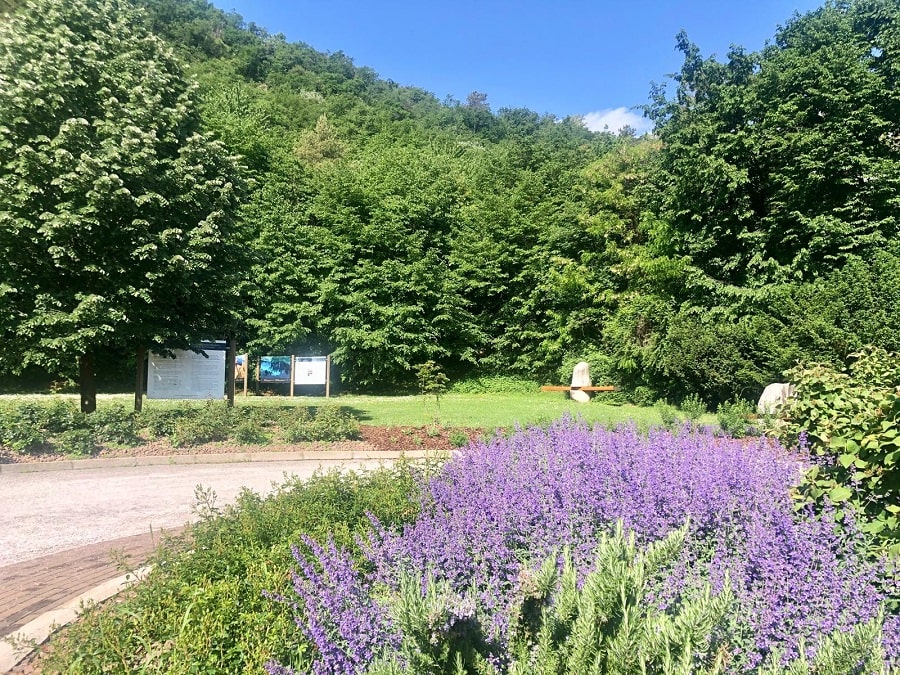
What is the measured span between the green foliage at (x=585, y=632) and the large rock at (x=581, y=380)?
18.0 m

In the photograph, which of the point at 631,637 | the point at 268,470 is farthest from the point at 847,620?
the point at 268,470

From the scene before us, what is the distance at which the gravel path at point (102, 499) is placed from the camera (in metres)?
4.92

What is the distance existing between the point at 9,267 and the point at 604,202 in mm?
19688

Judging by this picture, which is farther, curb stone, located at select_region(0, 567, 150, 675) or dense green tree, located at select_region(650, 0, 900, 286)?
dense green tree, located at select_region(650, 0, 900, 286)

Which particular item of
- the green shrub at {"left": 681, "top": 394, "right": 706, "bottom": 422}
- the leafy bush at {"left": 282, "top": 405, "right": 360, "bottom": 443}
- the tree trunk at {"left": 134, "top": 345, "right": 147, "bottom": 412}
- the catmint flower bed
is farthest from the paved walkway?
the green shrub at {"left": 681, "top": 394, "right": 706, "bottom": 422}

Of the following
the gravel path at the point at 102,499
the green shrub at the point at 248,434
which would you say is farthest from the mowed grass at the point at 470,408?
the gravel path at the point at 102,499

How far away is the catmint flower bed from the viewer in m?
2.28

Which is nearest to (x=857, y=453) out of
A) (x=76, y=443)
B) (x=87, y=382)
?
(x=76, y=443)

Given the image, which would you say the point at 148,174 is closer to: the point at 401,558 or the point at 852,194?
the point at 401,558

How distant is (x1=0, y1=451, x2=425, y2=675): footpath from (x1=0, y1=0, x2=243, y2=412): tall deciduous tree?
18.9ft

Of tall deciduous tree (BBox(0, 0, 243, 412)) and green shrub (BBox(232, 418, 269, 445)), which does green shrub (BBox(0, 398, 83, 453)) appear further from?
green shrub (BBox(232, 418, 269, 445))

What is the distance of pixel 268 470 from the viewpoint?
26.0 feet

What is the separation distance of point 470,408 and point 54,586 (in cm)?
1286

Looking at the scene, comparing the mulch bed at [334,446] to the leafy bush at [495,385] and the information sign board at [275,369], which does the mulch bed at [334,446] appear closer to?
the information sign board at [275,369]
